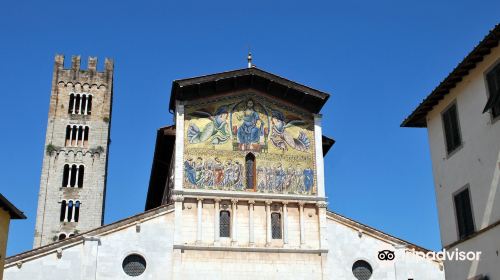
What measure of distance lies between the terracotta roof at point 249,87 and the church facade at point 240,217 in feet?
0.16

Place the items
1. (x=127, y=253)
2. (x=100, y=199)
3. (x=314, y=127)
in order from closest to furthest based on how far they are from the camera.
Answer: (x=127, y=253)
(x=314, y=127)
(x=100, y=199)

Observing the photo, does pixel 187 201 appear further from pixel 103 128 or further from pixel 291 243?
pixel 103 128

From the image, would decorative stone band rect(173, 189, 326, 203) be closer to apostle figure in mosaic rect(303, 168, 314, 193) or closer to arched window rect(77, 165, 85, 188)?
apostle figure in mosaic rect(303, 168, 314, 193)

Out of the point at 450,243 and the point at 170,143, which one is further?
the point at 170,143

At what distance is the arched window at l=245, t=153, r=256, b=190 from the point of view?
29.1 meters

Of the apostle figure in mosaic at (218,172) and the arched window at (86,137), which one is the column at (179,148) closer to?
the apostle figure in mosaic at (218,172)

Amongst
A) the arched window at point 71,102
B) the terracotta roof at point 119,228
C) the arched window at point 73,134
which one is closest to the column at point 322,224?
the terracotta roof at point 119,228

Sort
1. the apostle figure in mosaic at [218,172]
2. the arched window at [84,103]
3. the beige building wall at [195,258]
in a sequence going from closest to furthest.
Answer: the beige building wall at [195,258], the apostle figure in mosaic at [218,172], the arched window at [84,103]

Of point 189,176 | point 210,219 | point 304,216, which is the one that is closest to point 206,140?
point 189,176

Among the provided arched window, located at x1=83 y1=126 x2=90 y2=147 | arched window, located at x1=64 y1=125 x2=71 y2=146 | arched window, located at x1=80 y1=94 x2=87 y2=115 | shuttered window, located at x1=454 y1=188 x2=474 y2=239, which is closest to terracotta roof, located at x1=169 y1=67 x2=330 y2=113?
shuttered window, located at x1=454 y1=188 x2=474 y2=239

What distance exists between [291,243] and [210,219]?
3.76 meters

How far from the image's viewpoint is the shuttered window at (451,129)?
18.8 m

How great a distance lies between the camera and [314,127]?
30.9 metres

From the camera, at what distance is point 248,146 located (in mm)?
29766
